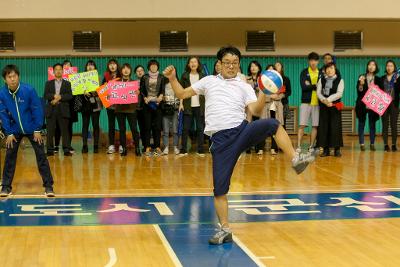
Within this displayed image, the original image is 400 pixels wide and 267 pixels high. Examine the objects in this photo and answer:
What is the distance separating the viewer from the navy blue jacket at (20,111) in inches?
358

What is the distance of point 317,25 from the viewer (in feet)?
63.3

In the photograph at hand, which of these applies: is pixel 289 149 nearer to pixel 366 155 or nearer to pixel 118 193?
pixel 118 193

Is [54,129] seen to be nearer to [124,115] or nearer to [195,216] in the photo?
[124,115]

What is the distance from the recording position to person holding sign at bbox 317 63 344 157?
1355 cm

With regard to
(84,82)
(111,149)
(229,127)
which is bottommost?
(111,149)

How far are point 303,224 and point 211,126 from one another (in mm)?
1585

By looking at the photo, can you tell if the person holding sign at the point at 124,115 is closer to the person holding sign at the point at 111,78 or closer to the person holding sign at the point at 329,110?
the person holding sign at the point at 111,78

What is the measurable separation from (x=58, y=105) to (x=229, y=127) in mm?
8093

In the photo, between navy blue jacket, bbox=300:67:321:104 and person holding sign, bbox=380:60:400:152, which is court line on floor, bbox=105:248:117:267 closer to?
navy blue jacket, bbox=300:67:321:104

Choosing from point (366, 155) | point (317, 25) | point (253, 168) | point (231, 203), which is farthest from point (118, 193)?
point (317, 25)

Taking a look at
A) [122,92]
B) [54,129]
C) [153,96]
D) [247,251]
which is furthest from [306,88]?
[247,251]

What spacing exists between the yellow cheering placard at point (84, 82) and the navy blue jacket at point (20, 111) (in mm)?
5203

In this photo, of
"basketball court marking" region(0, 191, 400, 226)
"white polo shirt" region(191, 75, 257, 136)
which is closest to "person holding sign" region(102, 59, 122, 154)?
"basketball court marking" region(0, 191, 400, 226)

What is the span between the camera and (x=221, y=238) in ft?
21.0
